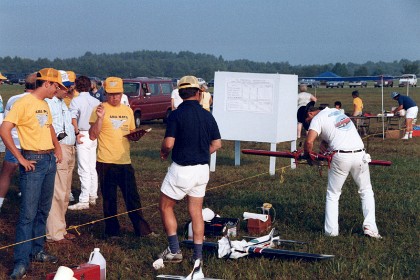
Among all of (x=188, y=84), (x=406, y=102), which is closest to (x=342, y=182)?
(x=188, y=84)

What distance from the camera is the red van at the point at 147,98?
26.3 metres

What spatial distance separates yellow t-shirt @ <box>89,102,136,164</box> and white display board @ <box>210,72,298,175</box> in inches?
241

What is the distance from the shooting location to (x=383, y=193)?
11180mm

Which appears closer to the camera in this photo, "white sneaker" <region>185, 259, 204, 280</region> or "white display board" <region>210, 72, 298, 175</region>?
"white sneaker" <region>185, 259, 204, 280</region>

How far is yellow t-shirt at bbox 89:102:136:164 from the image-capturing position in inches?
322

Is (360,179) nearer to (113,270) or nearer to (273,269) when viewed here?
(273,269)

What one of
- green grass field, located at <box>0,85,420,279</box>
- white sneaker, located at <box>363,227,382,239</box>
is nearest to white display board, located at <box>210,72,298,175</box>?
green grass field, located at <box>0,85,420,279</box>

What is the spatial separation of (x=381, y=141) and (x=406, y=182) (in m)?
9.41

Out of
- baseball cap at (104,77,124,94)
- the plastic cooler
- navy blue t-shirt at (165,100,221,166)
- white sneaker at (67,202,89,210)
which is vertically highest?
baseball cap at (104,77,124,94)

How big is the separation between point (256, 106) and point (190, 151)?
25.2ft

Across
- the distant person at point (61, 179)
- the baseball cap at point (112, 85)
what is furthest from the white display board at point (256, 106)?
the distant person at point (61, 179)

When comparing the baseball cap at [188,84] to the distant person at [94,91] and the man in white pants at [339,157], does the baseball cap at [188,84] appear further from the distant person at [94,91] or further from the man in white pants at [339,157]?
the distant person at [94,91]

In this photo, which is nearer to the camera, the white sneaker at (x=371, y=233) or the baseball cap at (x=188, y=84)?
the baseball cap at (x=188, y=84)

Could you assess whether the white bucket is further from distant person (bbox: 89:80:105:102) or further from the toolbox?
distant person (bbox: 89:80:105:102)
